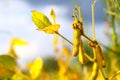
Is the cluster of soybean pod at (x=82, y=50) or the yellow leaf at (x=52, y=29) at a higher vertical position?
the yellow leaf at (x=52, y=29)

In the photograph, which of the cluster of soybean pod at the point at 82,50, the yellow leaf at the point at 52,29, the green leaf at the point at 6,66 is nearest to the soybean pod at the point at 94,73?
the cluster of soybean pod at the point at 82,50

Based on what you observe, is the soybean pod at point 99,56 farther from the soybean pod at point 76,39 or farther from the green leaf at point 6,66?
the green leaf at point 6,66

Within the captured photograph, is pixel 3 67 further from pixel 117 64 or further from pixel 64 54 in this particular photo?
pixel 117 64

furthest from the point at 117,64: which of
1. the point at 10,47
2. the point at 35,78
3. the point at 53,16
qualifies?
the point at 53,16

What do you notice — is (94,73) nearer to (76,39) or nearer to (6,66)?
(76,39)

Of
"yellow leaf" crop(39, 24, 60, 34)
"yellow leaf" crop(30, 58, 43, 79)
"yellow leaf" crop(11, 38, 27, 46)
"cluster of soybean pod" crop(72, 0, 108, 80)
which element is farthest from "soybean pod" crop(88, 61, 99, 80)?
"yellow leaf" crop(11, 38, 27, 46)

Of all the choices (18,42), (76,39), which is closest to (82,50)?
(76,39)
